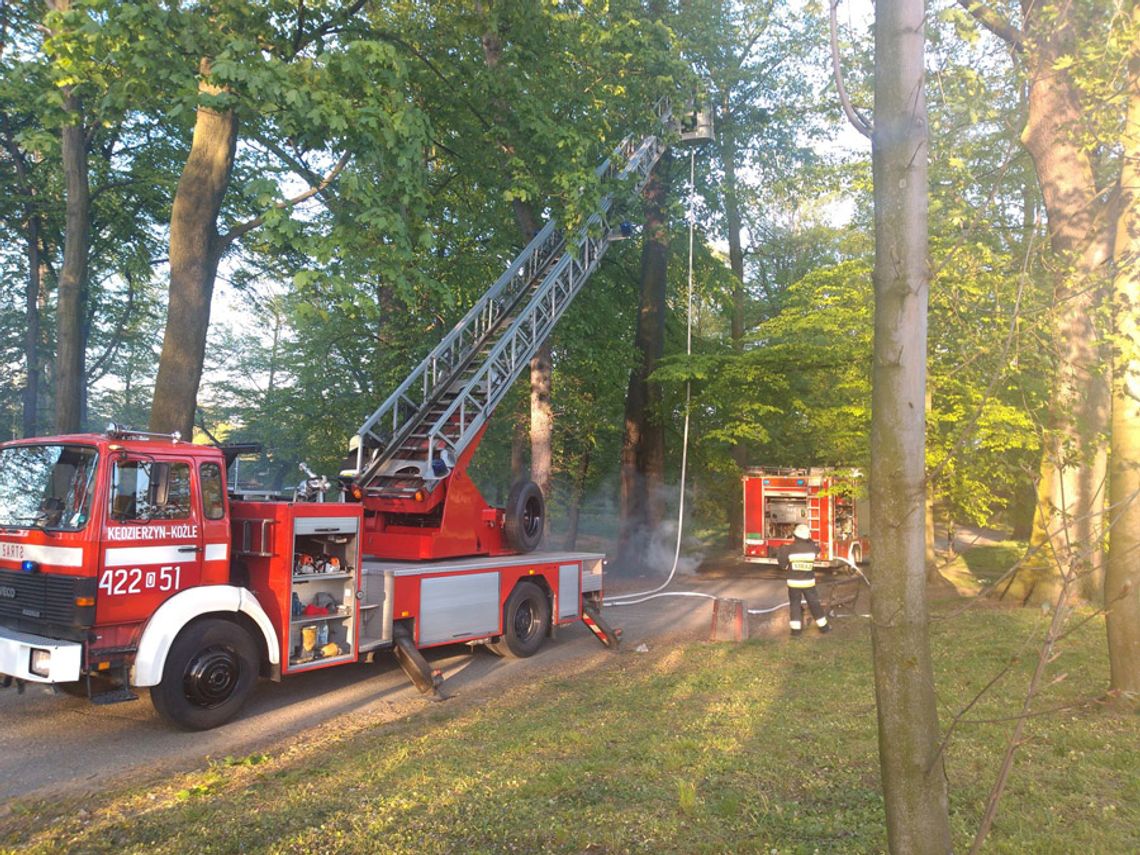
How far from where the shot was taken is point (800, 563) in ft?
40.1

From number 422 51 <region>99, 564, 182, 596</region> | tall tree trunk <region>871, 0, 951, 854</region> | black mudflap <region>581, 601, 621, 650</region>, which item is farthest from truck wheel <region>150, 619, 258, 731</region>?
tall tree trunk <region>871, 0, 951, 854</region>

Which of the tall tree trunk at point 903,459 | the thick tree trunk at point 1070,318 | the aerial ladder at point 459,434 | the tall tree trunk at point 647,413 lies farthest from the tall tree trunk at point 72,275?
the tall tree trunk at point 903,459

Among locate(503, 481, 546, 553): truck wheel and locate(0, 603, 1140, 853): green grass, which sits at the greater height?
locate(503, 481, 546, 553): truck wheel

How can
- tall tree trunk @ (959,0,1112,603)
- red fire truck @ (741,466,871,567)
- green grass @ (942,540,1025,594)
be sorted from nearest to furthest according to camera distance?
tall tree trunk @ (959,0,1112,603) → green grass @ (942,540,1025,594) → red fire truck @ (741,466,871,567)

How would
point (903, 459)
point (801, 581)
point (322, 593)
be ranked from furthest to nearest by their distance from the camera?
1. point (801, 581)
2. point (322, 593)
3. point (903, 459)

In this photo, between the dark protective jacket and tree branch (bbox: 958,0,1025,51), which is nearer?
tree branch (bbox: 958,0,1025,51)

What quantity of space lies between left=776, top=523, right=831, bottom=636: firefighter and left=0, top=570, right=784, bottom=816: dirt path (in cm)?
176

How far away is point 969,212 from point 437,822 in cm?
558

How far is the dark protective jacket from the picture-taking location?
12.1 metres

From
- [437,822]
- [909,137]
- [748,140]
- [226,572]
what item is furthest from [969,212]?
[748,140]

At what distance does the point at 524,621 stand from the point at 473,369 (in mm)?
3775

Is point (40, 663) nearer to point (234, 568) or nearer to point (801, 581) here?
point (234, 568)

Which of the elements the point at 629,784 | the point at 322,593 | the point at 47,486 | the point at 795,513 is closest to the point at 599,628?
the point at 322,593

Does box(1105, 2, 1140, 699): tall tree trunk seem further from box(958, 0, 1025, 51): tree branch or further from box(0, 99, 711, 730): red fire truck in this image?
box(0, 99, 711, 730): red fire truck
